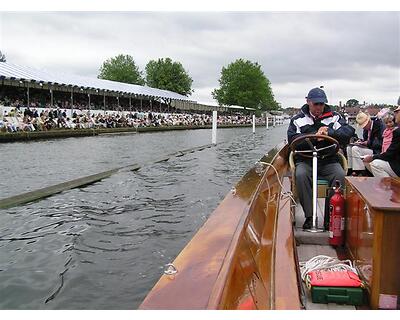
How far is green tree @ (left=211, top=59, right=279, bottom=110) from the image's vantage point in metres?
75.2

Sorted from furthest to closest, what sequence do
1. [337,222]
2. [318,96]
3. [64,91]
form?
[64,91], [318,96], [337,222]

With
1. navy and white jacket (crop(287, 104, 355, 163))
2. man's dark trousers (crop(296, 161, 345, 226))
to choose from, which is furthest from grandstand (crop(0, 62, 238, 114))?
man's dark trousers (crop(296, 161, 345, 226))

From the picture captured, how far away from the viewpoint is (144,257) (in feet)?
12.0

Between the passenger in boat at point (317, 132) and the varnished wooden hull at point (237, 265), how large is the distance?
68 centimetres

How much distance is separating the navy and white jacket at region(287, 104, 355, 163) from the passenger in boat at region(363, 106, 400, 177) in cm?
42

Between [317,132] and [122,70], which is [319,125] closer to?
[317,132]

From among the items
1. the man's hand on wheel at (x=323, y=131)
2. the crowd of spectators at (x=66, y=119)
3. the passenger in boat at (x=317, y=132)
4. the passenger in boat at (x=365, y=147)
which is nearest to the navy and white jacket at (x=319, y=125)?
the passenger in boat at (x=317, y=132)

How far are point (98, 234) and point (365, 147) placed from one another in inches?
204

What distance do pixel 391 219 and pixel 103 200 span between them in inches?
172

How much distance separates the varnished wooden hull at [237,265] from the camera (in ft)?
4.98

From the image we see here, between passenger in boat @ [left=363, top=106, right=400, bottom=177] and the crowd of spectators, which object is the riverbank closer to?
the crowd of spectators

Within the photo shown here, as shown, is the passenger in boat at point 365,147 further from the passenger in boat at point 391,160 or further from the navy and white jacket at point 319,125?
the navy and white jacket at point 319,125

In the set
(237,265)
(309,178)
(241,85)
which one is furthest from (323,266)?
(241,85)

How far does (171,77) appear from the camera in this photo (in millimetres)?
70812
